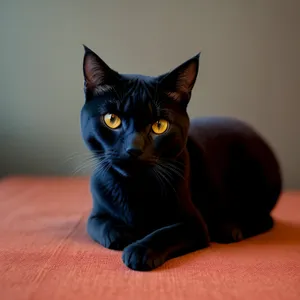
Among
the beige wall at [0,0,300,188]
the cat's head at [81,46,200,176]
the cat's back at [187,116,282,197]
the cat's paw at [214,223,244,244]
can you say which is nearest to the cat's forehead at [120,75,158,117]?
the cat's head at [81,46,200,176]

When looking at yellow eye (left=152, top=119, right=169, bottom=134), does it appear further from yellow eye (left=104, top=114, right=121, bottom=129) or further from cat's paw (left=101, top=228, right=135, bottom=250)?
cat's paw (left=101, top=228, right=135, bottom=250)

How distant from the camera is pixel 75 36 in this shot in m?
2.04

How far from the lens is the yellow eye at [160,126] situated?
0.96 meters

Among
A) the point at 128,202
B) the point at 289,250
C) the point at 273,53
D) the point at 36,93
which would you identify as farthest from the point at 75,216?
the point at 273,53

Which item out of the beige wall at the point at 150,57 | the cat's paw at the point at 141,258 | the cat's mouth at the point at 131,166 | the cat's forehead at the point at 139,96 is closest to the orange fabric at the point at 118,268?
the cat's paw at the point at 141,258

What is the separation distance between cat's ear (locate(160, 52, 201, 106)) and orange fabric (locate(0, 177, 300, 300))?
0.35 meters

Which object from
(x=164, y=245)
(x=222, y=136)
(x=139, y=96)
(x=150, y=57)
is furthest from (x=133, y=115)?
(x=150, y=57)

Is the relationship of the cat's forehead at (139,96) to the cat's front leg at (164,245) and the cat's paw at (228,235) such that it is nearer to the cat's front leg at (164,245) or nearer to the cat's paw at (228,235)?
the cat's front leg at (164,245)

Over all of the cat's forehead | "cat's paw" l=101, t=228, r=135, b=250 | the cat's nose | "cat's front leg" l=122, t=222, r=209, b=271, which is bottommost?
"cat's paw" l=101, t=228, r=135, b=250

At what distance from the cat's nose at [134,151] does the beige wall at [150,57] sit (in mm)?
1194

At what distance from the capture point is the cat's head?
93cm

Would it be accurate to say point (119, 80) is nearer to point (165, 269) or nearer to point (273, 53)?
point (165, 269)

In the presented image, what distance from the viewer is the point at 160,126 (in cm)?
97

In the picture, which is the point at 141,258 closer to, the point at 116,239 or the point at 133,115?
the point at 116,239
